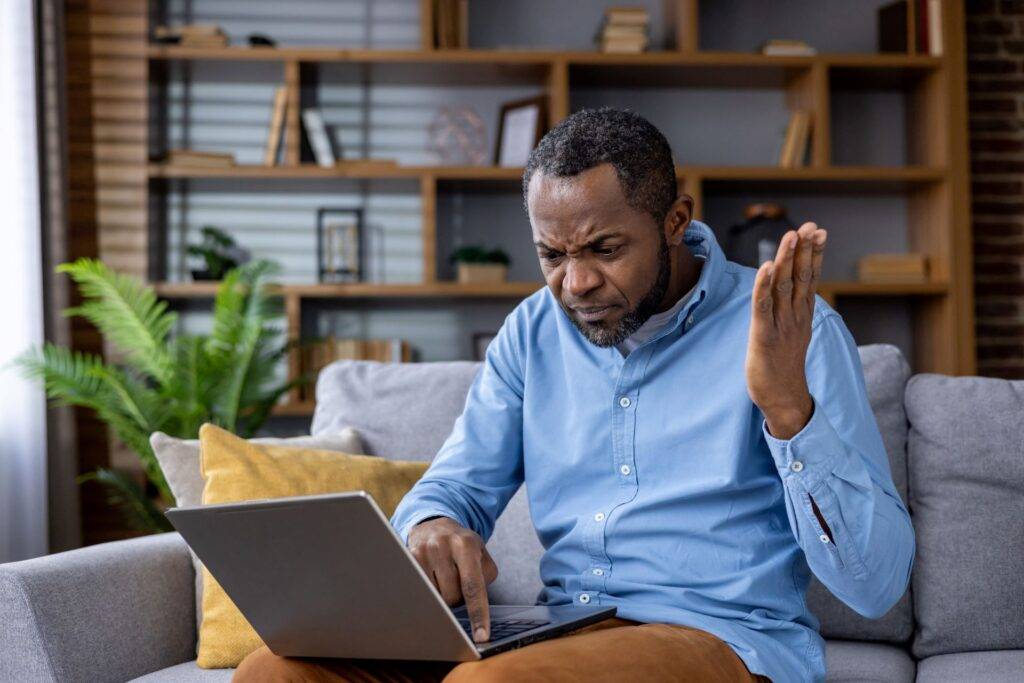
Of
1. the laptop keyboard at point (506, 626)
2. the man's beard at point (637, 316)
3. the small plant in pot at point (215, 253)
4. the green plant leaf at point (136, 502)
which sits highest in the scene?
the small plant in pot at point (215, 253)

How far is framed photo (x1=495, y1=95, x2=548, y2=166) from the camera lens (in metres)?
4.04

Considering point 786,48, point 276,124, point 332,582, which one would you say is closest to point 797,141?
point 786,48

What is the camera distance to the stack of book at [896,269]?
4062 millimetres

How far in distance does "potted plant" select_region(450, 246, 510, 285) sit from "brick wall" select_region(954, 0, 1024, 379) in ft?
5.86

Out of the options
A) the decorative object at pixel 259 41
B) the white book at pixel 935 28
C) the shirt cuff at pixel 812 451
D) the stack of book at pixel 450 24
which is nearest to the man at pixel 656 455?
the shirt cuff at pixel 812 451

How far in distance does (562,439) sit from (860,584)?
459 mm

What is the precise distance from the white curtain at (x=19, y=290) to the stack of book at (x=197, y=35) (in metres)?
0.53

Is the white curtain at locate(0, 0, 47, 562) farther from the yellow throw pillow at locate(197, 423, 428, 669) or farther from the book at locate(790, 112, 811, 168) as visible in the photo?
the book at locate(790, 112, 811, 168)

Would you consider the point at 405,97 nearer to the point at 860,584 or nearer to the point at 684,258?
the point at 684,258

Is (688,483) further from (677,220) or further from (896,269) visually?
(896,269)

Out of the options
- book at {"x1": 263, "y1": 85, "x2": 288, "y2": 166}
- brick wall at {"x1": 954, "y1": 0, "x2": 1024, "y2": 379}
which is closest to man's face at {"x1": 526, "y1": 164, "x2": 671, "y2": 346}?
book at {"x1": 263, "y1": 85, "x2": 288, "y2": 166}

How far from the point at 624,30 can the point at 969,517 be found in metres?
2.58

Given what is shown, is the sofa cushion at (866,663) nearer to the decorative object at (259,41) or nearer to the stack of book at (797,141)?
the stack of book at (797,141)

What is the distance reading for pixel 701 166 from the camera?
4.13 m
